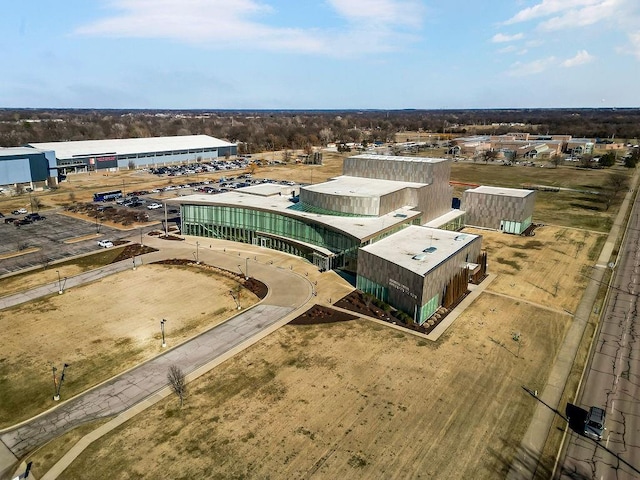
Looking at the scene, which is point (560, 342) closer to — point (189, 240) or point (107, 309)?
point (107, 309)

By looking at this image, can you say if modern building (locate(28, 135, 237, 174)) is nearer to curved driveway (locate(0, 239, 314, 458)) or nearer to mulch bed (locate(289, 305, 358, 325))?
curved driveway (locate(0, 239, 314, 458))

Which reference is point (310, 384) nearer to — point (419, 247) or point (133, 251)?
point (419, 247)

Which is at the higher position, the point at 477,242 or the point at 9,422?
the point at 477,242

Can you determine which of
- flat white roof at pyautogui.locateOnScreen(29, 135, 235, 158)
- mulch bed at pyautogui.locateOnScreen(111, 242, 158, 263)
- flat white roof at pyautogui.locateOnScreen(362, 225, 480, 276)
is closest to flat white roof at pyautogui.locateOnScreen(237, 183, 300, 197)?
mulch bed at pyautogui.locateOnScreen(111, 242, 158, 263)

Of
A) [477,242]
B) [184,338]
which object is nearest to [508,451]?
[184,338]

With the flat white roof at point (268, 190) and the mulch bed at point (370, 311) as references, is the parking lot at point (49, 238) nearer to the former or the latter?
the flat white roof at point (268, 190)

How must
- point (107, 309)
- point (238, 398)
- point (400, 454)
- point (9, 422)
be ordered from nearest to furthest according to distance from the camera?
1. point (400, 454)
2. point (9, 422)
3. point (238, 398)
4. point (107, 309)
